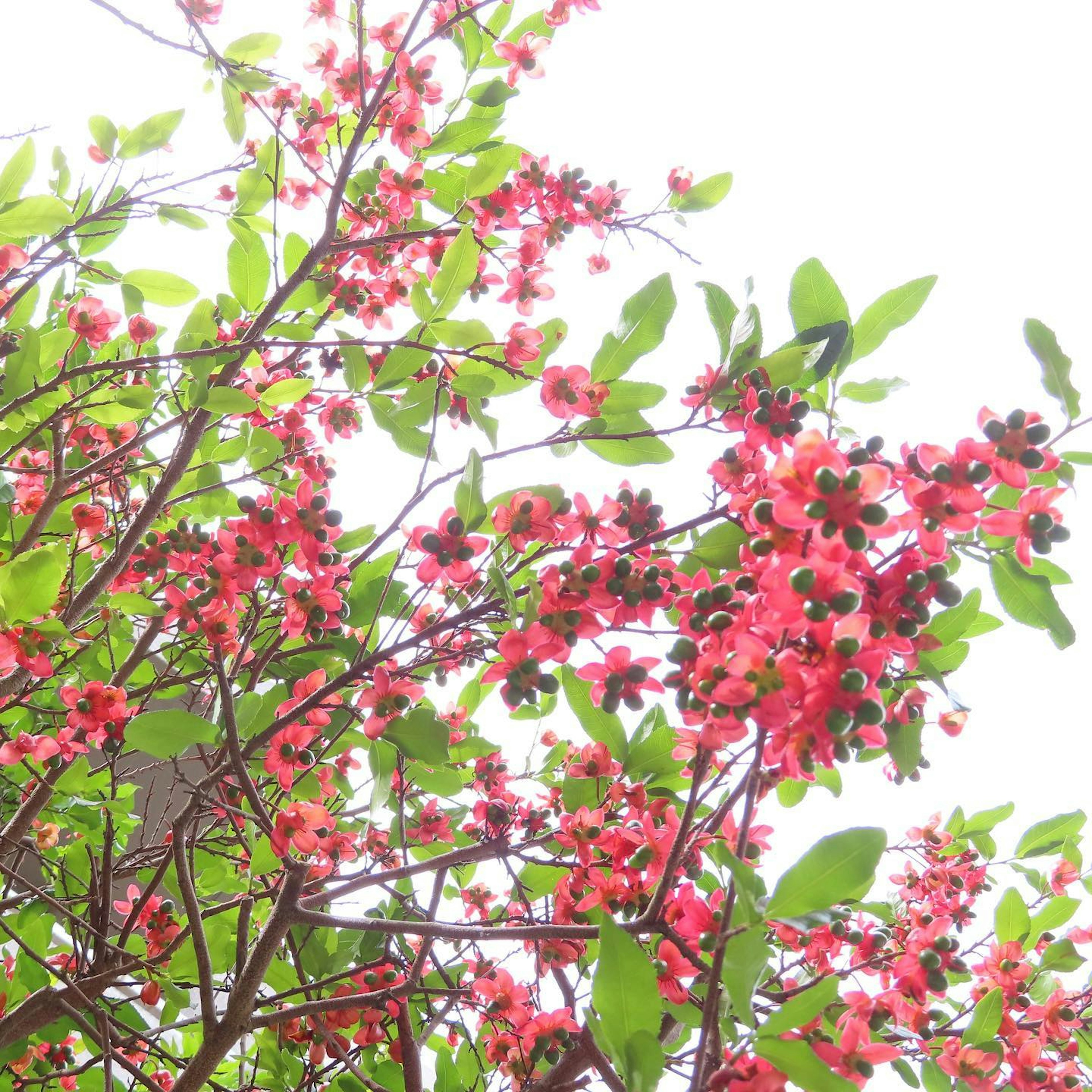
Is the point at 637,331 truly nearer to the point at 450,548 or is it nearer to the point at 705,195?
the point at 450,548

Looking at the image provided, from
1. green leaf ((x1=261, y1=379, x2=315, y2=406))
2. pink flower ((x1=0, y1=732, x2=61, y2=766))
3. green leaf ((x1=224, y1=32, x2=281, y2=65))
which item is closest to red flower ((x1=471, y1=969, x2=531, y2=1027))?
pink flower ((x1=0, y1=732, x2=61, y2=766))

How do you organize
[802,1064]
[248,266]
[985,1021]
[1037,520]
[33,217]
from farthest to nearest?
1. [248,266]
2. [33,217]
3. [985,1021]
4. [1037,520]
5. [802,1064]

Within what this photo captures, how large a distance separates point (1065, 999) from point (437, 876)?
4.06ft

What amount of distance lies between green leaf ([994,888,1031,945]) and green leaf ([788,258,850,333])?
1252 millimetres

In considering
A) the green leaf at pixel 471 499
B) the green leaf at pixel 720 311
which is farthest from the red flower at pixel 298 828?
the green leaf at pixel 720 311

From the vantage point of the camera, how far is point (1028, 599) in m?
1.19

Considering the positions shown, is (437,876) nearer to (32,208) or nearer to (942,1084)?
(942,1084)

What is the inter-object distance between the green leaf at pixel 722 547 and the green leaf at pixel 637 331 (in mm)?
387

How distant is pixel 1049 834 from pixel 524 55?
8.34ft

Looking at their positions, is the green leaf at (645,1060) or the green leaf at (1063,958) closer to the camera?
the green leaf at (645,1060)

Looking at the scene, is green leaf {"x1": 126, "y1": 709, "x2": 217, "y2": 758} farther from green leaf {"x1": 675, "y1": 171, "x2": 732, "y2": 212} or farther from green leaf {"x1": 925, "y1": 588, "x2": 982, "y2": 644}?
green leaf {"x1": 675, "y1": 171, "x2": 732, "y2": 212}

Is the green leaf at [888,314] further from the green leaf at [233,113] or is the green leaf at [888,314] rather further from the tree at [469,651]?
the green leaf at [233,113]

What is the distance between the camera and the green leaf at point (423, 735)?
1204mm

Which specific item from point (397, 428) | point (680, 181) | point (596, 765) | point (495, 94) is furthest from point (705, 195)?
point (596, 765)
